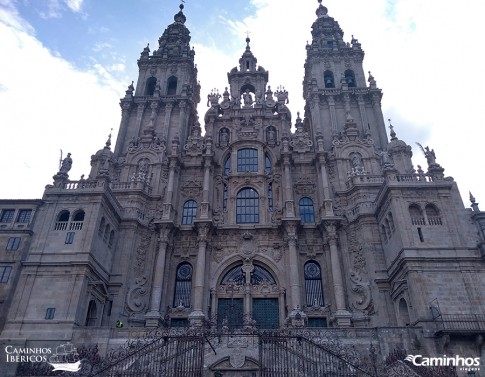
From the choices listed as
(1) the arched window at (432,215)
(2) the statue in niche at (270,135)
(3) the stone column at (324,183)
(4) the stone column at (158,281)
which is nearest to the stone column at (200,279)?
(4) the stone column at (158,281)

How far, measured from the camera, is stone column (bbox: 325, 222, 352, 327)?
83.0ft

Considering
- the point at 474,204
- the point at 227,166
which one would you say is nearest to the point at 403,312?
the point at 474,204

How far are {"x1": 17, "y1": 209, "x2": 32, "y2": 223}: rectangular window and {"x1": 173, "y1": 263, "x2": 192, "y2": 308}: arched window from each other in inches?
429

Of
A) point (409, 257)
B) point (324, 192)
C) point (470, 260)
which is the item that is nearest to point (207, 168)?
point (324, 192)

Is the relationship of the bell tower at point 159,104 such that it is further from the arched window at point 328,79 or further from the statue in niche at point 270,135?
the arched window at point 328,79

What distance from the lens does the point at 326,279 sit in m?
28.7

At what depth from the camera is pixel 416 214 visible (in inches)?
985

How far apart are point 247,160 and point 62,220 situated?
1574 cm

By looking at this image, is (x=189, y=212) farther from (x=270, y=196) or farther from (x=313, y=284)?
(x=313, y=284)

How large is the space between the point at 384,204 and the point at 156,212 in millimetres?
17218

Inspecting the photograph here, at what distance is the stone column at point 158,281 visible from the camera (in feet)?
84.7

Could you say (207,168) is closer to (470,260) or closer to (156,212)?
(156,212)

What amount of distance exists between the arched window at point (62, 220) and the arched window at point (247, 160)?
566 inches

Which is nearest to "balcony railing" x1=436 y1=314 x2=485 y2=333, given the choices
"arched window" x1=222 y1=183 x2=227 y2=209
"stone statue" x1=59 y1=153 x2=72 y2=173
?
"arched window" x1=222 y1=183 x2=227 y2=209
